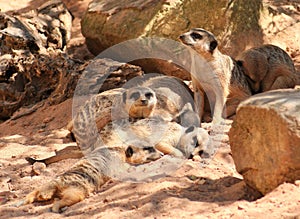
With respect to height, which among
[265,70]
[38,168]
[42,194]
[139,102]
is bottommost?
[38,168]

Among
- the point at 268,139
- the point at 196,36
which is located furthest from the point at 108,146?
the point at 268,139

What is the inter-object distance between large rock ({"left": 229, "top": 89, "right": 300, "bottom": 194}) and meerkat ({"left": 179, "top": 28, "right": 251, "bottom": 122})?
229 cm

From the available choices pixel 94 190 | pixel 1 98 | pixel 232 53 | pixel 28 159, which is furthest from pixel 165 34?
pixel 94 190

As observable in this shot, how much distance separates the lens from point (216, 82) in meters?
6.03

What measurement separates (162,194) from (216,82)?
2535 mm

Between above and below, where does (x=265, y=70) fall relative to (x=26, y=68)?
above

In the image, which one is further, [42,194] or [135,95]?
[135,95]

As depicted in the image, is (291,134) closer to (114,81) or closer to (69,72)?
(114,81)

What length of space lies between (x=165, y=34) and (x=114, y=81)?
110cm

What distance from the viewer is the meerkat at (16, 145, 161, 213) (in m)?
3.97

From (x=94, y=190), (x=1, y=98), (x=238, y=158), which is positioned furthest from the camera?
(x=1, y=98)

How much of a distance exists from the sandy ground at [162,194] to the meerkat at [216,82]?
0.81 meters

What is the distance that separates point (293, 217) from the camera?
9.62 feet

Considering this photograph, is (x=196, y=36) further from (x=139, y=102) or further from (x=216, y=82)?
(x=139, y=102)
